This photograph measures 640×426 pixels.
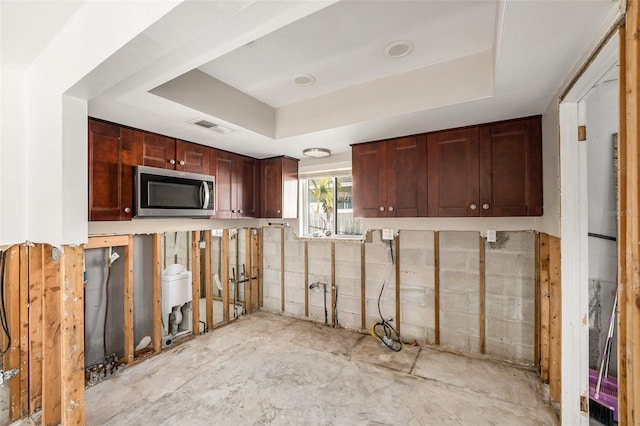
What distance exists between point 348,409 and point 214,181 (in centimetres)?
276

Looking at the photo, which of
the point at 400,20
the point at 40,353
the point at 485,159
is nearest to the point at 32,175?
the point at 40,353

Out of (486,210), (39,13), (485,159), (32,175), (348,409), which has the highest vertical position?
(39,13)

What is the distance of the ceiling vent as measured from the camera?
2.54m

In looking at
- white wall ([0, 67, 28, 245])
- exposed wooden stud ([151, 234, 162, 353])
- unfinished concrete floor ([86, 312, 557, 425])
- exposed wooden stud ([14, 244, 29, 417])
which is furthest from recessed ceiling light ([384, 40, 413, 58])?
exposed wooden stud ([14, 244, 29, 417])

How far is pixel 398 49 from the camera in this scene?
6.62 feet

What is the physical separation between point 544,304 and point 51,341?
12.9 ft

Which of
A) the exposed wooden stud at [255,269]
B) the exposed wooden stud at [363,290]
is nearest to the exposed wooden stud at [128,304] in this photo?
the exposed wooden stud at [255,269]

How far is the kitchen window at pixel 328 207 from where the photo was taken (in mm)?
3984

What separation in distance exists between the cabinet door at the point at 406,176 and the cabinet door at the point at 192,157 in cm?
217

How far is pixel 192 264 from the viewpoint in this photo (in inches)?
138

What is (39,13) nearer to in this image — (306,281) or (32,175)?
(32,175)

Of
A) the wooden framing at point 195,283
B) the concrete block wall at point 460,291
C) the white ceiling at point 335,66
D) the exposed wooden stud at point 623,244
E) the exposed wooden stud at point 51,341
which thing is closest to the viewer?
the exposed wooden stud at point 623,244

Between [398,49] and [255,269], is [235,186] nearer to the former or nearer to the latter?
[255,269]

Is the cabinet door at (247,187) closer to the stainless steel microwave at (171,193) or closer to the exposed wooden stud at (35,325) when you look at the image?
the stainless steel microwave at (171,193)
